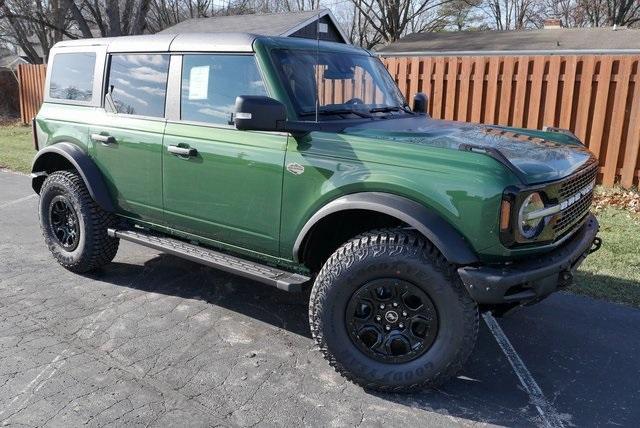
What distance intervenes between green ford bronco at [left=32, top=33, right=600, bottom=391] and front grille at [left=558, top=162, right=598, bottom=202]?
22 millimetres

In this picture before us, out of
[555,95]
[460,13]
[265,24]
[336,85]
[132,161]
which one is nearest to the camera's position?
[336,85]

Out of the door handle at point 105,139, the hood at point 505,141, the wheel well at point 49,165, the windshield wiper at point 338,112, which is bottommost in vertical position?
the wheel well at point 49,165

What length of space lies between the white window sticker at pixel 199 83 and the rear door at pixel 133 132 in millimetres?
283

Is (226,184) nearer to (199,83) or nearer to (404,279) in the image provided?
(199,83)

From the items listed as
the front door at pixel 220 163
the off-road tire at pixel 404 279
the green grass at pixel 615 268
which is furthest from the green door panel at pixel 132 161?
the green grass at pixel 615 268

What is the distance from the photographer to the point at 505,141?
3.61 metres

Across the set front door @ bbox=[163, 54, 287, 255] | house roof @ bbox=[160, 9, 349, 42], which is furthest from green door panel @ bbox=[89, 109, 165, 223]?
house roof @ bbox=[160, 9, 349, 42]

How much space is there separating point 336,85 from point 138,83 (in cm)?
162

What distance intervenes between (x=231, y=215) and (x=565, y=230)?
2.14 meters

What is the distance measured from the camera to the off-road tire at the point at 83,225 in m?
4.80

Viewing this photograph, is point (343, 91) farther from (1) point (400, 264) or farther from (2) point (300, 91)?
(1) point (400, 264)

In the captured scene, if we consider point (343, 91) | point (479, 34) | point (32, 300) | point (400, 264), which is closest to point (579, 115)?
point (343, 91)

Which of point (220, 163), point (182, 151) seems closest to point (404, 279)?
point (220, 163)

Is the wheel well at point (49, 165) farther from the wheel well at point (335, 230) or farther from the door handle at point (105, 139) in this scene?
the wheel well at point (335, 230)
